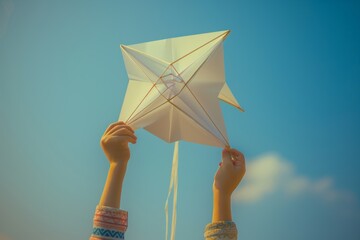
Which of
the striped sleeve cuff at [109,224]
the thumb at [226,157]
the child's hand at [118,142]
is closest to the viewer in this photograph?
the striped sleeve cuff at [109,224]

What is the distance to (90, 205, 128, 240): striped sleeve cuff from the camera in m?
1.48

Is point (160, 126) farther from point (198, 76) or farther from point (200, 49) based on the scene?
point (200, 49)

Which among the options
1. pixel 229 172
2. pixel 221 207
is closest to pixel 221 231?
pixel 221 207

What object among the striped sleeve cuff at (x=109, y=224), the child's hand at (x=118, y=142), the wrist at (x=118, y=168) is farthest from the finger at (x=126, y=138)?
the striped sleeve cuff at (x=109, y=224)

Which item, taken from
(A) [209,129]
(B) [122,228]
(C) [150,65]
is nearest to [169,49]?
(C) [150,65]

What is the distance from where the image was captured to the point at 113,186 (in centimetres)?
162

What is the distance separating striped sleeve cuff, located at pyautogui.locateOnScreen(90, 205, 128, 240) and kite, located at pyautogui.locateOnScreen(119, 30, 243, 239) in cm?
36

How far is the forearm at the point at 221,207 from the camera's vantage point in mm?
1663

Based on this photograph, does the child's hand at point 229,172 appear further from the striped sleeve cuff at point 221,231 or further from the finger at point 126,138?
the finger at point 126,138

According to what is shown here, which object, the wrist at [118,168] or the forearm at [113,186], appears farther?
the wrist at [118,168]

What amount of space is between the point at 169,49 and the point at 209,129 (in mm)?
505

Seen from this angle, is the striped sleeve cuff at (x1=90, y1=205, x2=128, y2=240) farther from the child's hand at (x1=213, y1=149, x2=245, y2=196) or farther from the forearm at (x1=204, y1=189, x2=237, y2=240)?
the child's hand at (x1=213, y1=149, x2=245, y2=196)

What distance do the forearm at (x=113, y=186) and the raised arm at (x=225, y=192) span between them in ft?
1.43

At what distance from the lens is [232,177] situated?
5.91 ft
